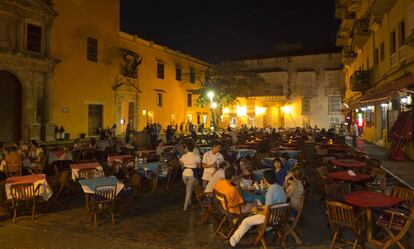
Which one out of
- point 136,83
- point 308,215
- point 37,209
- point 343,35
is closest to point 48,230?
point 37,209

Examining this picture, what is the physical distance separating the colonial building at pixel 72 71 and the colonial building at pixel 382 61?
16803 millimetres

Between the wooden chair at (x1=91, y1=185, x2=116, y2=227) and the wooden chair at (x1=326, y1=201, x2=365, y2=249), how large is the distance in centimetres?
411

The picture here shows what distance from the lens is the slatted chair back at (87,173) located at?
859cm

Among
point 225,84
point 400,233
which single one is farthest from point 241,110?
point 400,233

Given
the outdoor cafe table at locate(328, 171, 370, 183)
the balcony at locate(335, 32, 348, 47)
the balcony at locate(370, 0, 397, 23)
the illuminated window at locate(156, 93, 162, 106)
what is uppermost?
the balcony at locate(335, 32, 348, 47)

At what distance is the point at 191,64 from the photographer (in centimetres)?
3903

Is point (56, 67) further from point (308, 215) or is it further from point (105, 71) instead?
point (308, 215)

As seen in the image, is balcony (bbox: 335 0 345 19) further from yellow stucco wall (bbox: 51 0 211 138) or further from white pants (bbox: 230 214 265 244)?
white pants (bbox: 230 214 265 244)

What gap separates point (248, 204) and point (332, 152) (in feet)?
29.2

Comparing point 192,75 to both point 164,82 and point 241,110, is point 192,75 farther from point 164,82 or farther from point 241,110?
point 241,110

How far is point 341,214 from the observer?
17.1ft

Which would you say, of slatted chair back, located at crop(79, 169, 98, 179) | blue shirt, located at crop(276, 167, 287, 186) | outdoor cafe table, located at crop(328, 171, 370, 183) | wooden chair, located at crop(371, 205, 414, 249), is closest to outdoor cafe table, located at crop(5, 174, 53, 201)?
slatted chair back, located at crop(79, 169, 98, 179)

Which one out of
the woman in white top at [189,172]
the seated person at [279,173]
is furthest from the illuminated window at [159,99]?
the seated person at [279,173]

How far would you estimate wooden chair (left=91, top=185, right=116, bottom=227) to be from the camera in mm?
6816
